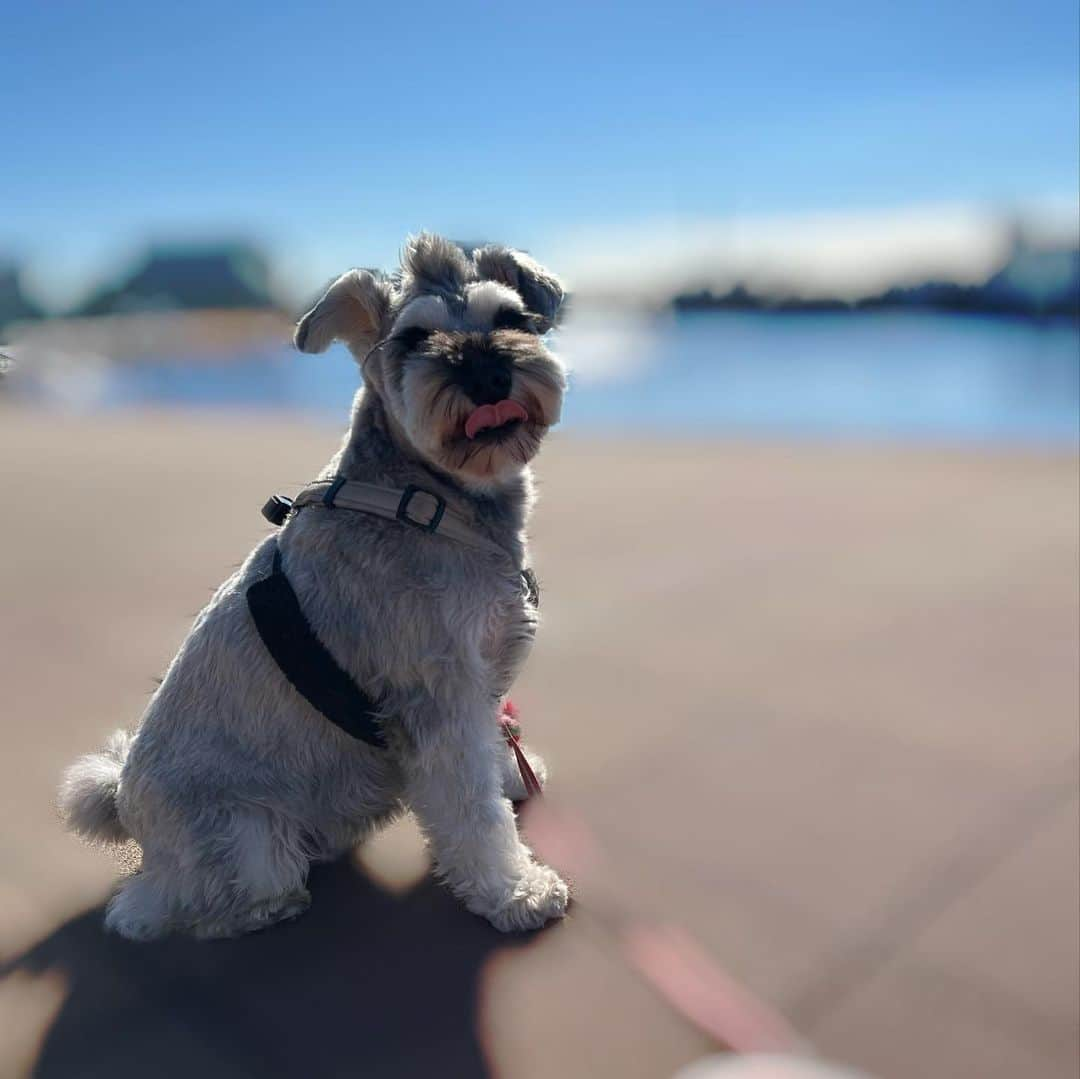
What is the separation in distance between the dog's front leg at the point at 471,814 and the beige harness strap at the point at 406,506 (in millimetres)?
424

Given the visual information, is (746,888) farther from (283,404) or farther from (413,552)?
(283,404)

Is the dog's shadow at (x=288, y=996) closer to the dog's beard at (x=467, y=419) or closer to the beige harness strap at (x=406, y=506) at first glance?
the beige harness strap at (x=406, y=506)

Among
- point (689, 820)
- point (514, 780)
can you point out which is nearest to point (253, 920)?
point (514, 780)

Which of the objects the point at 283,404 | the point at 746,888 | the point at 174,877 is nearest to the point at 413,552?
the point at 174,877

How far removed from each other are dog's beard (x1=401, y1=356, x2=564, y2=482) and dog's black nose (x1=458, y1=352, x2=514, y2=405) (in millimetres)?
20

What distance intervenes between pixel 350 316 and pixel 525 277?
0.51m

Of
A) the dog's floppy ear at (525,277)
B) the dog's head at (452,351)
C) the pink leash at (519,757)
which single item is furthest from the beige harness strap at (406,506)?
the pink leash at (519,757)

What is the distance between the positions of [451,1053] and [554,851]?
0.81 meters

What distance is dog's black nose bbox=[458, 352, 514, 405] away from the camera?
2391 mm

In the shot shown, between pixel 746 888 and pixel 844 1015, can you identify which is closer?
pixel 844 1015

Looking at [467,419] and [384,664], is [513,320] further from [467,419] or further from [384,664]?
[384,664]

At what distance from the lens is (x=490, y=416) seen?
2.42 m

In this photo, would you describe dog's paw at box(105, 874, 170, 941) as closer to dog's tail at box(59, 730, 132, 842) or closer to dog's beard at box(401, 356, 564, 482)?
dog's tail at box(59, 730, 132, 842)

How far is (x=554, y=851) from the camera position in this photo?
288 centimetres
